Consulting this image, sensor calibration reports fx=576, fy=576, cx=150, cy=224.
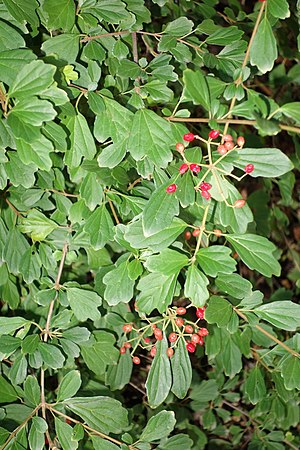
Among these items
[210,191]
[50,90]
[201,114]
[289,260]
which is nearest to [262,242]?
[210,191]

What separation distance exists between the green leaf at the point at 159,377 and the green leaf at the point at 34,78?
0.48 meters

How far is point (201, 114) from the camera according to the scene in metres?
1.77

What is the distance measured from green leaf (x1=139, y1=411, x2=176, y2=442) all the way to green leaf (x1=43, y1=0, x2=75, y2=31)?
0.72 m

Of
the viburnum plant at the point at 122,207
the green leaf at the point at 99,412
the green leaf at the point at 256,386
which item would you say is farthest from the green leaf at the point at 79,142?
the green leaf at the point at 256,386

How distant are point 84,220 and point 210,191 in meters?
0.31

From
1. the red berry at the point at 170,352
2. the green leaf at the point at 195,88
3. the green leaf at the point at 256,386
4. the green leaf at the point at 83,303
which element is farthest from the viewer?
the green leaf at the point at 256,386

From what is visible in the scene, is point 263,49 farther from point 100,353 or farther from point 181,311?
point 100,353

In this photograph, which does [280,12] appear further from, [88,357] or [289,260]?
[289,260]

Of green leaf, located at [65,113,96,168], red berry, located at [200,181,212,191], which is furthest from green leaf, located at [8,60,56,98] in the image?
red berry, located at [200,181,212,191]

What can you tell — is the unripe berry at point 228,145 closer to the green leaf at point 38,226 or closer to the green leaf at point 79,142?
the green leaf at point 79,142

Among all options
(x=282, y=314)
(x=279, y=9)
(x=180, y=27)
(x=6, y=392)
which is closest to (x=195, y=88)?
(x=279, y=9)

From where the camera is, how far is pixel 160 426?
1.07 meters

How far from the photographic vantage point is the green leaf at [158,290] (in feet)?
2.92

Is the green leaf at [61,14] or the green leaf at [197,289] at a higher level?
the green leaf at [61,14]
